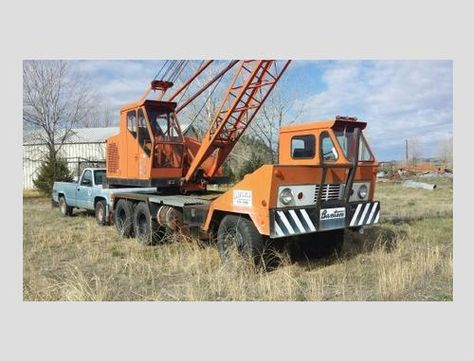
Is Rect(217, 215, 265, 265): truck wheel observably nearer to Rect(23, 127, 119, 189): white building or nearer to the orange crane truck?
the orange crane truck

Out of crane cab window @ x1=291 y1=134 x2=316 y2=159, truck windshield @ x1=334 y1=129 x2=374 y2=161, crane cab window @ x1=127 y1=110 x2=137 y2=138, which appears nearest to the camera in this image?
truck windshield @ x1=334 y1=129 x2=374 y2=161

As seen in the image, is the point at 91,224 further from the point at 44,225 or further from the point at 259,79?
the point at 259,79

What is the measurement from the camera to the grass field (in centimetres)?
626

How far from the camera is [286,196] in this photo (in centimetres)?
658

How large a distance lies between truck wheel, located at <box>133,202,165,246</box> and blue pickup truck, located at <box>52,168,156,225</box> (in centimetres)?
139

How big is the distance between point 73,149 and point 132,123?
2185 cm

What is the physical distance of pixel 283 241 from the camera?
7680 millimetres

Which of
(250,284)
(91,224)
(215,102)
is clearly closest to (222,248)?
(250,284)

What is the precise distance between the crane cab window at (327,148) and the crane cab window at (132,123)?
4906 mm

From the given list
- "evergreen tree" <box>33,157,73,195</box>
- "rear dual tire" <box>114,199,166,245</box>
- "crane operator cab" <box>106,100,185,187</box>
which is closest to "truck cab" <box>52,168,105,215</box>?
"rear dual tire" <box>114,199,166,245</box>

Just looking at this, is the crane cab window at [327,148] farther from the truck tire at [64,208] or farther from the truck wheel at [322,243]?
the truck tire at [64,208]

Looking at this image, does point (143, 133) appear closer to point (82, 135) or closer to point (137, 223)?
point (137, 223)

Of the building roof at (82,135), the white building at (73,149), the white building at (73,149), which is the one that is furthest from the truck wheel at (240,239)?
the building roof at (82,135)

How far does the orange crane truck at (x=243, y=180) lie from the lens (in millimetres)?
6672
